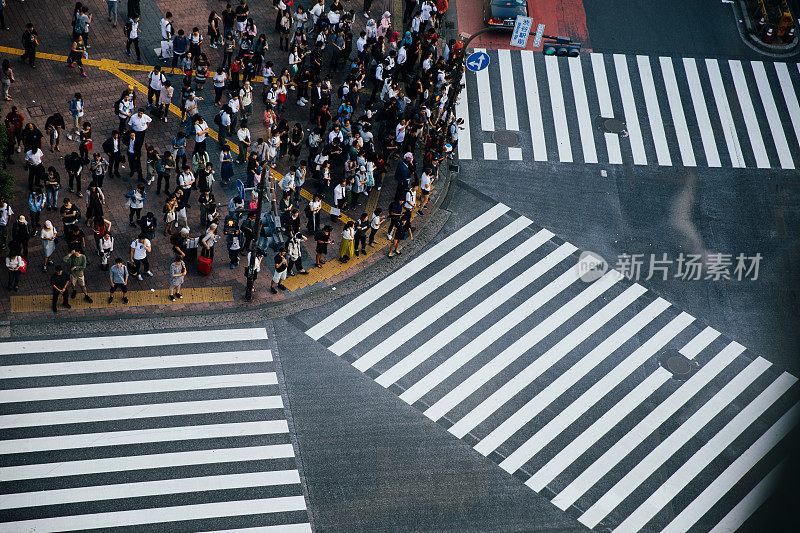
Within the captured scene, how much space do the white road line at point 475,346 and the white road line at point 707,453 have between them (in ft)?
17.0

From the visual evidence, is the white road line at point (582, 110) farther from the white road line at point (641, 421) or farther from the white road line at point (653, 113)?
the white road line at point (641, 421)

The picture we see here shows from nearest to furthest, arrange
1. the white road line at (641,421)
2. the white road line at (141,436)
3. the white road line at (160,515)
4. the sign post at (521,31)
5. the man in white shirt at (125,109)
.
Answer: the white road line at (160,515) < the white road line at (141,436) < the white road line at (641,421) < the man in white shirt at (125,109) < the sign post at (521,31)

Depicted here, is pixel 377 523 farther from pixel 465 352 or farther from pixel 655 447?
pixel 655 447

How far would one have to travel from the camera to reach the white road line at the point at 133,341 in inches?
922

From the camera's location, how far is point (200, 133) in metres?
28.0

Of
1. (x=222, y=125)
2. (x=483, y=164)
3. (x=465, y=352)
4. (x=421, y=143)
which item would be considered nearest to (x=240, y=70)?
(x=222, y=125)

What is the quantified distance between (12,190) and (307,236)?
8254mm

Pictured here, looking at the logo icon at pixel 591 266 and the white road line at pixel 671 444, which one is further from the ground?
the logo icon at pixel 591 266

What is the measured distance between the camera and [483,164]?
31281 millimetres

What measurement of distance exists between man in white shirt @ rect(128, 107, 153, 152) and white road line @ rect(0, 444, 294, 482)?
1008cm

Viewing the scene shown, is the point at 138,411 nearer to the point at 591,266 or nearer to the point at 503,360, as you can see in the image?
the point at 503,360

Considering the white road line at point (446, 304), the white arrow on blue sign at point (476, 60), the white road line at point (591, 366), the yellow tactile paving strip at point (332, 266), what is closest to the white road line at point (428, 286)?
the white road line at point (446, 304)

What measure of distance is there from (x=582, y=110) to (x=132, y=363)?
725 inches

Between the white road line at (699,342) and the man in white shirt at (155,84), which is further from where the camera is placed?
the man in white shirt at (155,84)
